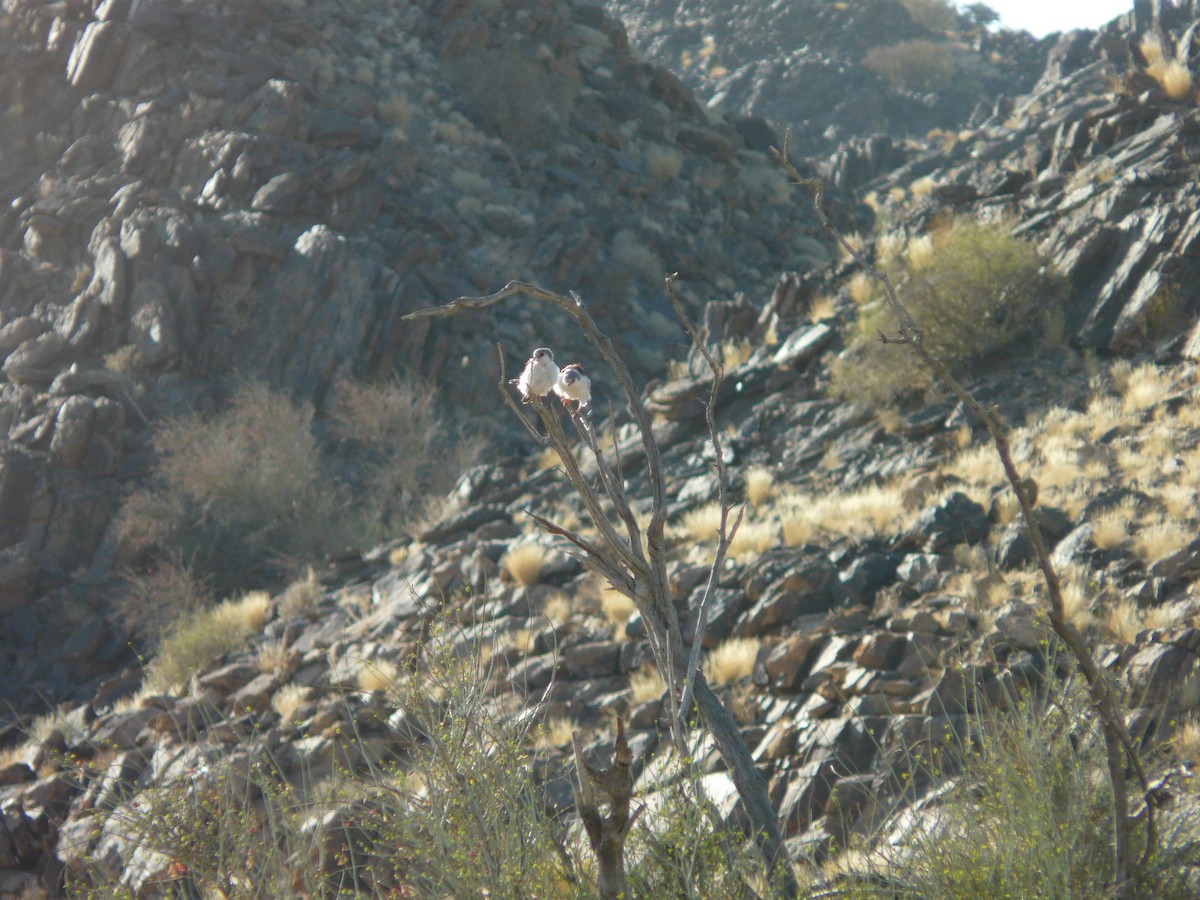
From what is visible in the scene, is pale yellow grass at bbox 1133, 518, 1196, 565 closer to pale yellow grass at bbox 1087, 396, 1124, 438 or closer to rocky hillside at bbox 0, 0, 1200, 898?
rocky hillside at bbox 0, 0, 1200, 898

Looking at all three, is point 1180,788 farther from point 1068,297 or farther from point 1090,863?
point 1068,297

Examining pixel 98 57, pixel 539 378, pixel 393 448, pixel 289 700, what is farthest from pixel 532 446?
pixel 539 378

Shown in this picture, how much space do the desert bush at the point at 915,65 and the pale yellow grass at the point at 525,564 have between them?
130 ft

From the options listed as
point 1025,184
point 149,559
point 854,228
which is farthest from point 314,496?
point 854,228

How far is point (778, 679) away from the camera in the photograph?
8.26 metres

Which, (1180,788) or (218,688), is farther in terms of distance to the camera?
(218,688)

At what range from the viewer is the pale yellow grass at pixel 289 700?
36.1 feet

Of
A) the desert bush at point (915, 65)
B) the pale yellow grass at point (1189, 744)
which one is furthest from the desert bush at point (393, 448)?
the desert bush at point (915, 65)

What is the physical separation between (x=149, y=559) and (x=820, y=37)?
4150 cm

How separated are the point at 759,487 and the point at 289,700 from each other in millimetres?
6112

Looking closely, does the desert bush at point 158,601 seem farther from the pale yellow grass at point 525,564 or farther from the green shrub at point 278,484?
the pale yellow grass at point 525,564

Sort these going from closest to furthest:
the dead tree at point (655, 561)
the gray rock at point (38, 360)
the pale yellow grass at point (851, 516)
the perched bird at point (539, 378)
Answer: the perched bird at point (539, 378) → the dead tree at point (655, 561) → the pale yellow grass at point (851, 516) → the gray rock at point (38, 360)

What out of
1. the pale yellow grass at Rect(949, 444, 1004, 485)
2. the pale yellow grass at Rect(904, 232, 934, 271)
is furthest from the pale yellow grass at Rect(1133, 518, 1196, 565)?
the pale yellow grass at Rect(904, 232, 934, 271)

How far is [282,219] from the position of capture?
78.2ft
